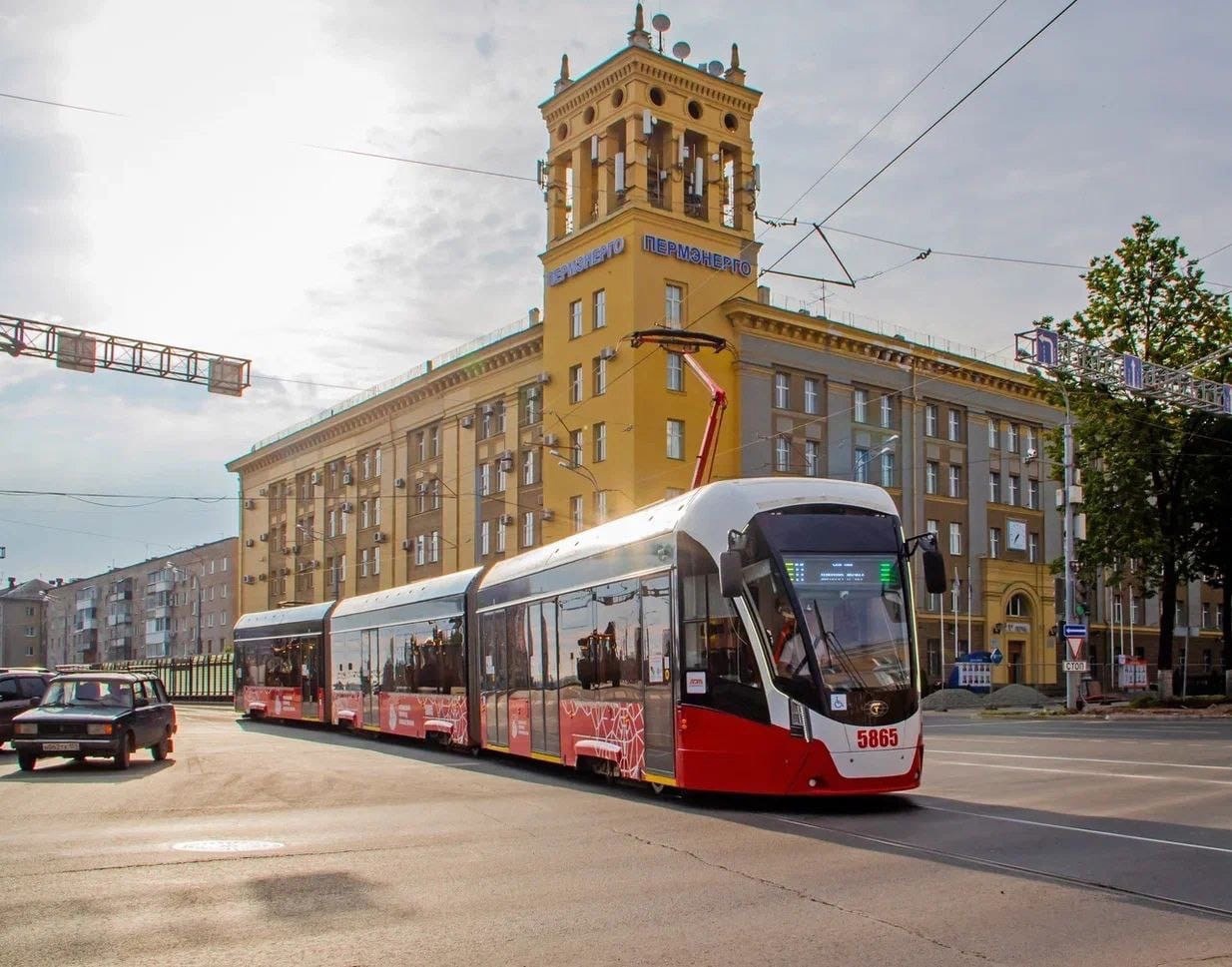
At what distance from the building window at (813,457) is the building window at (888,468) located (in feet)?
12.5

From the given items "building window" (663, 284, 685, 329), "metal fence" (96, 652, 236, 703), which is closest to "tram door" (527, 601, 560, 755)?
"building window" (663, 284, 685, 329)

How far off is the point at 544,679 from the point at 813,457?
35.4m

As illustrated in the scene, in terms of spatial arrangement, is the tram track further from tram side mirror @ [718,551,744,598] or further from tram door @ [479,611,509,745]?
tram door @ [479,611,509,745]

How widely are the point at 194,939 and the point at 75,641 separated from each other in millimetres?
146909

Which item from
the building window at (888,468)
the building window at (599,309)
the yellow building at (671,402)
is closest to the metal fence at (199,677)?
the yellow building at (671,402)

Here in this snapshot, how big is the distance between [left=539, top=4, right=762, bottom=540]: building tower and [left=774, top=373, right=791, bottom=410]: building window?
231 centimetres

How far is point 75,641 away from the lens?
14288 centimetres

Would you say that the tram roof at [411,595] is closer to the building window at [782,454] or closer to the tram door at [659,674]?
the tram door at [659,674]

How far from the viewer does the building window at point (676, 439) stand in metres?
49.1

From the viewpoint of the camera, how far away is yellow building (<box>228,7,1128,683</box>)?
48812mm

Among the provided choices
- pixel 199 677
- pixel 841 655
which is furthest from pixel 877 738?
pixel 199 677

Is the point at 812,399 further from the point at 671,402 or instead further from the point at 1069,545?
the point at 1069,545

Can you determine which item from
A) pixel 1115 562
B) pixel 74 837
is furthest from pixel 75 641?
pixel 74 837

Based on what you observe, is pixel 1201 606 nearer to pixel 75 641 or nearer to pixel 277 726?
pixel 277 726
